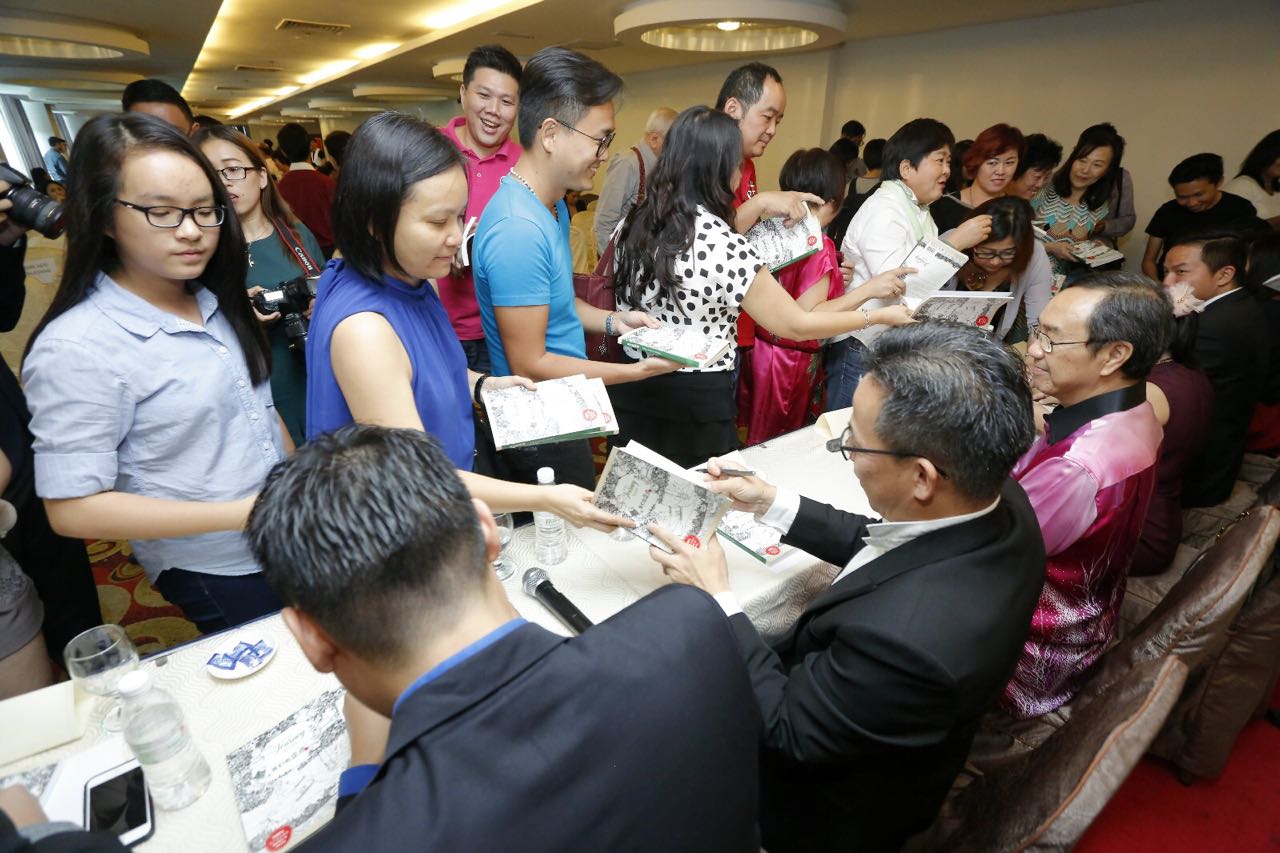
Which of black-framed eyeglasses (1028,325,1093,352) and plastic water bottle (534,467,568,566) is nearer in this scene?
plastic water bottle (534,467,568,566)

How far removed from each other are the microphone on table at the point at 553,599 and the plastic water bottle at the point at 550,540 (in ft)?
0.13

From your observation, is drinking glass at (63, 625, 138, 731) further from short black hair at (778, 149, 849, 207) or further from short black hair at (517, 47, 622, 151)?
short black hair at (778, 149, 849, 207)

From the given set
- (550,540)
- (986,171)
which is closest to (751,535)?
(550,540)

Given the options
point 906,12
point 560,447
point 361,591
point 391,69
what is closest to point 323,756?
point 361,591

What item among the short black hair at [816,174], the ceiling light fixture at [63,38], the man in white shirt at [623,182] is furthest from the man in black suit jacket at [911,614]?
the ceiling light fixture at [63,38]

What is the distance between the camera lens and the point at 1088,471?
136 cm

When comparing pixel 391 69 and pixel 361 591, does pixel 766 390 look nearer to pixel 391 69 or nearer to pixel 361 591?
pixel 361 591

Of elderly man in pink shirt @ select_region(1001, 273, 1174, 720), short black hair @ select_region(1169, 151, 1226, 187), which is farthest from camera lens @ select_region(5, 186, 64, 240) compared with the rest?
short black hair @ select_region(1169, 151, 1226, 187)

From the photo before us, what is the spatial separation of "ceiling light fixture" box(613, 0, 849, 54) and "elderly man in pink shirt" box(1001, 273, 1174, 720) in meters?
4.46

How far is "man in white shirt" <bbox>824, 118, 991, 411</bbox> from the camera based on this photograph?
8.13 feet

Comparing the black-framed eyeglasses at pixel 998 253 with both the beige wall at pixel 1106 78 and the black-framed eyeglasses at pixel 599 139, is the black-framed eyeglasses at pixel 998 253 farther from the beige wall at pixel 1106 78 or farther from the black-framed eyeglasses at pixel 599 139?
the beige wall at pixel 1106 78

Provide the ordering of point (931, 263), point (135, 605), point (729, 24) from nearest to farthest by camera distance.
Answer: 1. point (931, 263)
2. point (135, 605)
3. point (729, 24)

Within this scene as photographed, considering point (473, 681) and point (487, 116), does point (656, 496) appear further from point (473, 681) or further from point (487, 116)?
point (487, 116)

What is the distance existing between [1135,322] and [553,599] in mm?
1494
